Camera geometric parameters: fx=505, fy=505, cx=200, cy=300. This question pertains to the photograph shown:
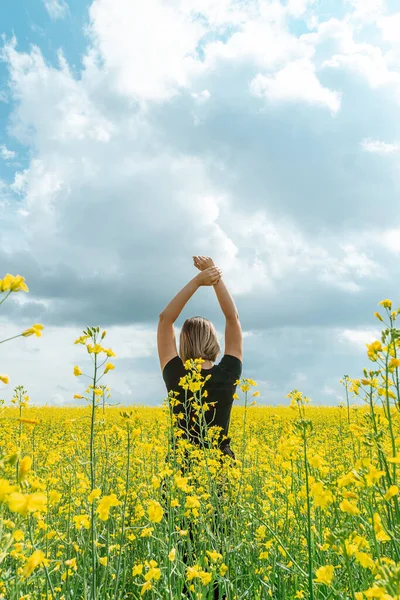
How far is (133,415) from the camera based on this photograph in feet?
8.23

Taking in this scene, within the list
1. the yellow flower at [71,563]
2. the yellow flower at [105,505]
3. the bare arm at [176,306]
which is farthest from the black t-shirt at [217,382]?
the yellow flower at [105,505]

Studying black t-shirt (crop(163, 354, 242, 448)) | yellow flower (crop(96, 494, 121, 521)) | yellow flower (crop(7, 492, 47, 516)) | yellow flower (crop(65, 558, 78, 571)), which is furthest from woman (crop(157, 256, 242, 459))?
yellow flower (crop(7, 492, 47, 516))

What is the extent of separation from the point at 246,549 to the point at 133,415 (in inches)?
72.9

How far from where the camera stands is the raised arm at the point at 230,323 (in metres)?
4.19

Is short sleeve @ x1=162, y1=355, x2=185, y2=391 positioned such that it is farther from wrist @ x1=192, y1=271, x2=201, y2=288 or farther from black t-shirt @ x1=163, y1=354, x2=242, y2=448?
wrist @ x1=192, y1=271, x2=201, y2=288

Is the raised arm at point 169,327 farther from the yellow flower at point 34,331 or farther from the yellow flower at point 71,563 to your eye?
the yellow flower at point 34,331

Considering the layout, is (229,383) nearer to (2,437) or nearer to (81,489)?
(81,489)

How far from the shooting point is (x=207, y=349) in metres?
4.15

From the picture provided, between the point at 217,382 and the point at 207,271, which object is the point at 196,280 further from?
Result: the point at 217,382

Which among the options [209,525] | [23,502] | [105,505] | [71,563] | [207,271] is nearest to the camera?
[23,502]

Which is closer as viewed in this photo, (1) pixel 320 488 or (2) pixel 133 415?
(1) pixel 320 488

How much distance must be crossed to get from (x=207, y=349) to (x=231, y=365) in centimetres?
24

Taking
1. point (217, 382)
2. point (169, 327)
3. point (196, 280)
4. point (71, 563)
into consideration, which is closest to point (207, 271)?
point (196, 280)

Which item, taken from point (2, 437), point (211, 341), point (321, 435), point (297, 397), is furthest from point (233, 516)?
point (321, 435)
